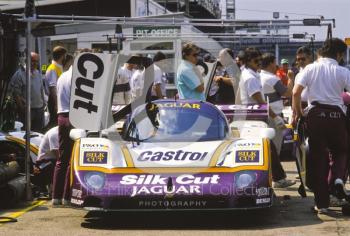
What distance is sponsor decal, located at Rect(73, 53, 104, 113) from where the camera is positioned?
29.7ft

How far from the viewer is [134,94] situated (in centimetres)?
1462

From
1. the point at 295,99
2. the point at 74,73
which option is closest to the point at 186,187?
the point at 295,99

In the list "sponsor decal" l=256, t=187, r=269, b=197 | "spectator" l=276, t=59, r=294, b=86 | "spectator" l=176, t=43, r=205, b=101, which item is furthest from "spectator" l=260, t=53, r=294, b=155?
"spectator" l=276, t=59, r=294, b=86

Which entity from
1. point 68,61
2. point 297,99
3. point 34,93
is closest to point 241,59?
point 68,61

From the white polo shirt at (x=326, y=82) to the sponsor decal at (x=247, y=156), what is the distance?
0.93 m

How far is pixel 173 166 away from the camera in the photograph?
7.85 metres

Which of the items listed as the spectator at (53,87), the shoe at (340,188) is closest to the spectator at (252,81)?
the shoe at (340,188)

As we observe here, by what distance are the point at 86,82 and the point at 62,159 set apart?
3.25 feet

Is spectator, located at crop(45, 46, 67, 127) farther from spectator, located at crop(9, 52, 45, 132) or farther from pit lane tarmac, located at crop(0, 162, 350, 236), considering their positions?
pit lane tarmac, located at crop(0, 162, 350, 236)

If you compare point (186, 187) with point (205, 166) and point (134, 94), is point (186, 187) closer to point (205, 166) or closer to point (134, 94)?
point (205, 166)

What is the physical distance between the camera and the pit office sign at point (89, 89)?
906 centimetres

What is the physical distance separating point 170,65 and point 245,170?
1235 centimetres

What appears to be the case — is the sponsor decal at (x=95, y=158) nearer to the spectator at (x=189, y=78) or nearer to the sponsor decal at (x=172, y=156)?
the sponsor decal at (x=172, y=156)

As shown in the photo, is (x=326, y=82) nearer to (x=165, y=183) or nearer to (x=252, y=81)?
(x=165, y=183)
